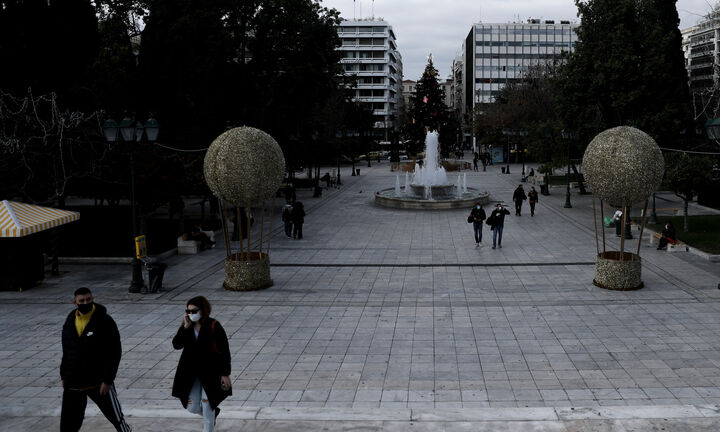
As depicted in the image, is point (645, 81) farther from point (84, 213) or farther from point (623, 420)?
point (84, 213)

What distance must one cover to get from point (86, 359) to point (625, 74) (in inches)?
1154

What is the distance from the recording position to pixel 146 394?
8828 mm

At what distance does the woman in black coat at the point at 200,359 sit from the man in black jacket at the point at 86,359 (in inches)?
31.1

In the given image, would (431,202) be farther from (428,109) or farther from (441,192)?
(428,109)

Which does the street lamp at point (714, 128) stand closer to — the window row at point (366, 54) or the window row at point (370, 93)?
the window row at point (370, 93)

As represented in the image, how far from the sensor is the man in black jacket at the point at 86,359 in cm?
634

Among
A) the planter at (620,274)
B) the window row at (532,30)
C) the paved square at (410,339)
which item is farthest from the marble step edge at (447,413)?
the window row at (532,30)

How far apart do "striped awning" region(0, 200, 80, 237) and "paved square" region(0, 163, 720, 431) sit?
1.63m

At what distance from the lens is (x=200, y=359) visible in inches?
246

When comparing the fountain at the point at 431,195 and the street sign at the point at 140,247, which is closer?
the street sign at the point at 140,247

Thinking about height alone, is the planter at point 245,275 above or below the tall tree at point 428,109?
below

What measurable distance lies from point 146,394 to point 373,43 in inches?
4558

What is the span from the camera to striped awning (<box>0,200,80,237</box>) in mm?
14695

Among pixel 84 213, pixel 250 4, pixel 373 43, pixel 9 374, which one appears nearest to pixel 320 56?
pixel 250 4
